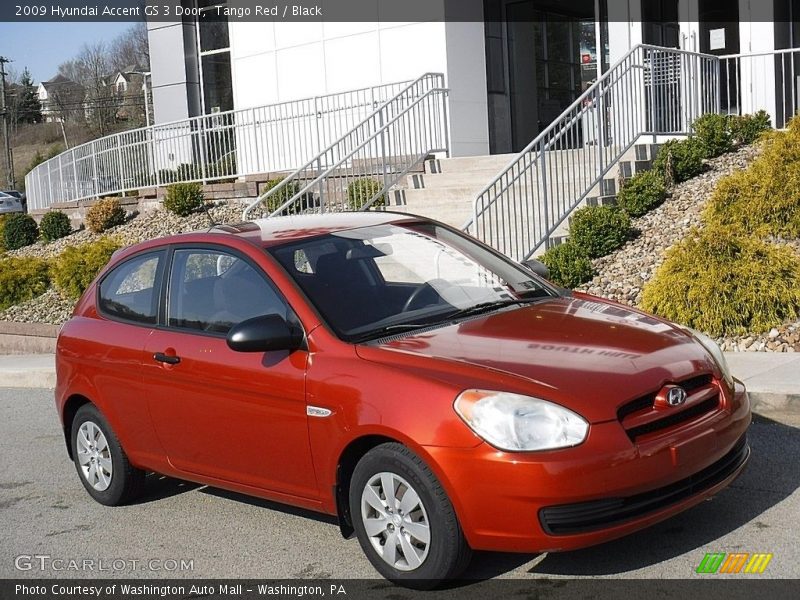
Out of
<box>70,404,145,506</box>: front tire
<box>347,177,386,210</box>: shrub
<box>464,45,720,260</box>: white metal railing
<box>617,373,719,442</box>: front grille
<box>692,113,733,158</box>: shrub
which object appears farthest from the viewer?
<box>347,177,386,210</box>: shrub

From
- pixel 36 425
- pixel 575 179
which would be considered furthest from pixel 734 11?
pixel 36 425

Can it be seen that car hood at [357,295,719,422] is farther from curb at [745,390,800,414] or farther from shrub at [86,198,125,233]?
shrub at [86,198,125,233]

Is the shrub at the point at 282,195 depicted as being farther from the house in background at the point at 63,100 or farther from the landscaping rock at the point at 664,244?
the house in background at the point at 63,100

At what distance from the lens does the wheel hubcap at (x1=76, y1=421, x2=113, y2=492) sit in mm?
6641

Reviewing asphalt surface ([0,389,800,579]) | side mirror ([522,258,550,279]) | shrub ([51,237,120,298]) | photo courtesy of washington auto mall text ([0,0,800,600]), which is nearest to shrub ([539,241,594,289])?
photo courtesy of washington auto mall text ([0,0,800,600])

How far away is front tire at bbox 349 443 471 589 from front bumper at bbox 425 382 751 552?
91mm

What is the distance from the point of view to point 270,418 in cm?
532

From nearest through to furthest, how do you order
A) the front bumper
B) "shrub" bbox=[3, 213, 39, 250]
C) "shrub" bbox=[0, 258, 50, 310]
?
the front bumper < "shrub" bbox=[0, 258, 50, 310] < "shrub" bbox=[3, 213, 39, 250]

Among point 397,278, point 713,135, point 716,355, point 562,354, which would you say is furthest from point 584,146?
point 562,354

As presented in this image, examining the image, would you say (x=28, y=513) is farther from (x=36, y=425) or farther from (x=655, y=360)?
(x=655, y=360)

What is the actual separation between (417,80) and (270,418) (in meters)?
12.7

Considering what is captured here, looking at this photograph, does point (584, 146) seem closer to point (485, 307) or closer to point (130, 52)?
point (485, 307)

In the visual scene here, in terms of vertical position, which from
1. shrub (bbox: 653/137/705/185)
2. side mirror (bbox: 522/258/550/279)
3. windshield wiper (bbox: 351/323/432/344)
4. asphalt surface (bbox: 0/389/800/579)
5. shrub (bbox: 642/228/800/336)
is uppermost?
shrub (bbox: 653/137/705/185)

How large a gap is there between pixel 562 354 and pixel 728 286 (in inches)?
191
